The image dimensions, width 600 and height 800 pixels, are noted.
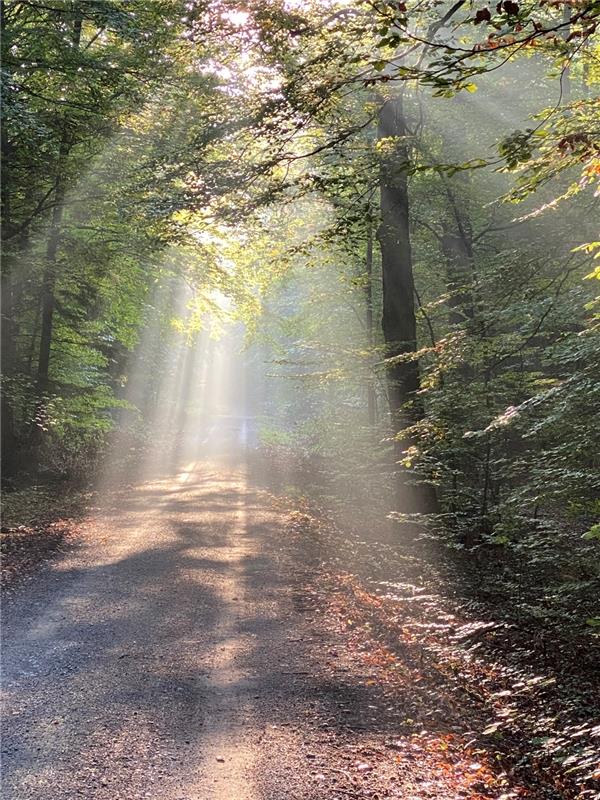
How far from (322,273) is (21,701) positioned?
20.0 metres

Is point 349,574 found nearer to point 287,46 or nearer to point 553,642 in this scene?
point 553,642

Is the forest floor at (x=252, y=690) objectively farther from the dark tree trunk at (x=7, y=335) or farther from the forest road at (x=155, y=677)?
the dark tree trunk at (x=7, y=335)

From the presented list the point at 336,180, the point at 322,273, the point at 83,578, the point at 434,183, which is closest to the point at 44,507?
the point at 83,578

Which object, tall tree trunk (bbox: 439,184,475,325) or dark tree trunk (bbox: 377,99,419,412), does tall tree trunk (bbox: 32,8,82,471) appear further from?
tall tree trunk (bbox: 439,184,475,325)

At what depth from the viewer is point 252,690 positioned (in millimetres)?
5465

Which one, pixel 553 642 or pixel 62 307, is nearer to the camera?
pixel 553 642

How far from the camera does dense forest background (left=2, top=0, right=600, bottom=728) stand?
620cm

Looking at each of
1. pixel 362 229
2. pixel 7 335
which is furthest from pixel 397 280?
pixel 7 335

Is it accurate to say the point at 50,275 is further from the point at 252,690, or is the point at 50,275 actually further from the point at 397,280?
the point at 252,690

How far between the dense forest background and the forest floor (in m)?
1.95

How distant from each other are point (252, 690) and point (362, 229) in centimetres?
823

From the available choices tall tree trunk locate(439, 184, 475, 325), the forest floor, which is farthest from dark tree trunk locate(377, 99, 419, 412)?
the forest floor

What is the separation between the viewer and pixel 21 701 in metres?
5.07

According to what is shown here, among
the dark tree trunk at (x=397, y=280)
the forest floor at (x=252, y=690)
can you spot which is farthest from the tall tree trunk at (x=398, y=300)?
the forest floor at (x=252, y=690)
